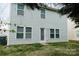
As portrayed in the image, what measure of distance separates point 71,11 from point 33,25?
669 mm

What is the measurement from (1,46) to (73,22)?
1.24 metres

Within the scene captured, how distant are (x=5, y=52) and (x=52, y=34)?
83cm

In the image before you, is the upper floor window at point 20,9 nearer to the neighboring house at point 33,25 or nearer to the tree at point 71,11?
the neighboring house at point 33,25

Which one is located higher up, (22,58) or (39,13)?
(39,13)

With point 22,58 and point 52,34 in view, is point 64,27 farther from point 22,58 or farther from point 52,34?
point 22,58

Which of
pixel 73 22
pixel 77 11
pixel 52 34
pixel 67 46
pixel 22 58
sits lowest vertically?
pixel 22 58

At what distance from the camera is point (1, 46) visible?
9.75 feet

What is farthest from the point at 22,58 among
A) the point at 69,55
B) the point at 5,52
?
the point at 69,55

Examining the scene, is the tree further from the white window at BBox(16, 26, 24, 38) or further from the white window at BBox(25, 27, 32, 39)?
the white window at BBox(16, 26, 24, 38)

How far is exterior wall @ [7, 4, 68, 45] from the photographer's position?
2969 mm

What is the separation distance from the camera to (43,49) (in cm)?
300

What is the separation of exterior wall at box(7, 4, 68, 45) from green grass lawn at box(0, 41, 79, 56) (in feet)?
0.27

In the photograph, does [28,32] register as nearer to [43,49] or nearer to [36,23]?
[36,23]

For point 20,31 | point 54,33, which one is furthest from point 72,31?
point 20,31
